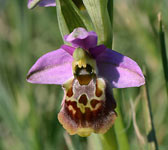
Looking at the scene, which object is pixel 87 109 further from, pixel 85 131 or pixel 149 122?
pixel 149 122

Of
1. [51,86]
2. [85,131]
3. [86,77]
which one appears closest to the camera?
[85,131]

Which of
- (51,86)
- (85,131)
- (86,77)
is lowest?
(51,86)

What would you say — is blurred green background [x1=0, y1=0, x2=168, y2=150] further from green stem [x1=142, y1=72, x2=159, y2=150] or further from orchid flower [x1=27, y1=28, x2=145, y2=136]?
orchid flower [x1=27, y1=28, x2=145, y2=136]

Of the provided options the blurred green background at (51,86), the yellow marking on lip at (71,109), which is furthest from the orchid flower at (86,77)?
the blurred green background at (51,86)

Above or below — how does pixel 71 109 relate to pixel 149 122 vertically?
above

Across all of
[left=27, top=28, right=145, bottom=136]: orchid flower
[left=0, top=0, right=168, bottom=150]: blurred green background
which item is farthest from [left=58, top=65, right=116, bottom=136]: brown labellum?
[left=0, top=0, right=168, bottom=150]: blurred green background

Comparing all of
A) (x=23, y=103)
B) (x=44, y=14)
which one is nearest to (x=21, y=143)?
(x=23, y=103)

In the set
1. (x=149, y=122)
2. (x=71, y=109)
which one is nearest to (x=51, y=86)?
(x=149, y=122)

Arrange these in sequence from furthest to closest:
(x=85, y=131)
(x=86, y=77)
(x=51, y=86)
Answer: (x=51, y=86) < (x=86, y=77) < (x=85, y=131)
